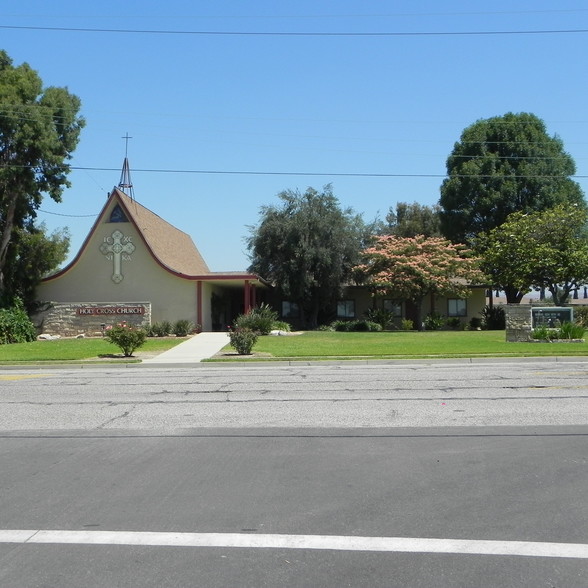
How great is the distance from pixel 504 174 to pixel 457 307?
10096 millimetres

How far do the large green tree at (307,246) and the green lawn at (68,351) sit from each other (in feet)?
34.0

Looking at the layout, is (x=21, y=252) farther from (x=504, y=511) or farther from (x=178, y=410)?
(x=504, y=511)

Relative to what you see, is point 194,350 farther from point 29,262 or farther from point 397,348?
point 29,262

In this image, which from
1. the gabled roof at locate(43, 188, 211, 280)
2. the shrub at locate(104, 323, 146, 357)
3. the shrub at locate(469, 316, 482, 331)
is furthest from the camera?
the shrub at locate(469, 316, 482, 331)

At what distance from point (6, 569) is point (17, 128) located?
1224 inches

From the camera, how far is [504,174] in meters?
48.2

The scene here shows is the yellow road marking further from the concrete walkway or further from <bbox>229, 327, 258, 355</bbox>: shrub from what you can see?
<bbox>229, 327, 258, 355</bbox>: shrub

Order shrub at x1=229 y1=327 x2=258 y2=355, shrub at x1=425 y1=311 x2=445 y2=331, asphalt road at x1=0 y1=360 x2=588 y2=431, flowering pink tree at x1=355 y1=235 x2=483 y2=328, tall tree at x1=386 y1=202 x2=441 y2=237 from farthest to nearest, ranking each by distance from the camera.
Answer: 1. tall tree at x1=386 y1=202 x2=441 y2=237
2. shrub at x1=425 y1=311 x2=445 y2=331
3. flowering pink tree at x1=355 y1=235 x2=483 y2=328
4. shrub at x1=229 y1=327 x2=258 y2=355
5. asphalt road at x1=0 y1=360 x2=588 y2=431

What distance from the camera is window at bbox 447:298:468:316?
45812 mm

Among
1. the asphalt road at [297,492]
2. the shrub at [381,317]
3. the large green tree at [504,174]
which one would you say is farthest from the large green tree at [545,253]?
the asphalt road at [297,492]

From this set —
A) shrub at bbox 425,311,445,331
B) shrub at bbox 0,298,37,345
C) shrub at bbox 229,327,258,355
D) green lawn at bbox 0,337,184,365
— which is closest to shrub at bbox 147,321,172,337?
green lawn at bbox 0,337,184,365

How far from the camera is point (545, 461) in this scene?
7359 mm

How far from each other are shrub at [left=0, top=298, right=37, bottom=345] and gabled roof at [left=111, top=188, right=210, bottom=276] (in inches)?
277

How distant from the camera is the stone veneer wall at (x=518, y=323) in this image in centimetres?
2750
